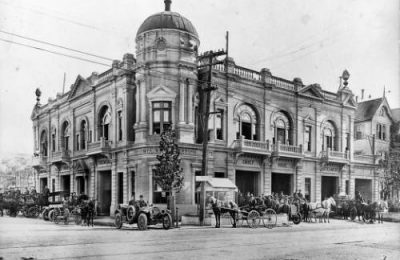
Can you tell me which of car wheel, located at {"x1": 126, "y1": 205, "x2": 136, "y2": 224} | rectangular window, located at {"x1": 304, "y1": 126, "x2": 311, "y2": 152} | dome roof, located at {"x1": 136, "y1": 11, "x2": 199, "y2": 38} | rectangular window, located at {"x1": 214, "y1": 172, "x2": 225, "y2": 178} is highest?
dome roof, located at {"x1": 136, "y1": 11, "x2": 199, "y2": 38}

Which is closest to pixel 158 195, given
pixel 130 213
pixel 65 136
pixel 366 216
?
pixel 130 213

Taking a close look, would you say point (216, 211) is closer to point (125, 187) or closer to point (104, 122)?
point (125, 187)

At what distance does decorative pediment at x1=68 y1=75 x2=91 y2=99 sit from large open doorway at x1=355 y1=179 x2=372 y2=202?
88.2 feet

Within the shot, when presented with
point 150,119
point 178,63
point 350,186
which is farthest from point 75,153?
point 350,186

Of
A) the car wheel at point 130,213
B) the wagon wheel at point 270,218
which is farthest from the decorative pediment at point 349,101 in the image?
the car wheel at point 130,213

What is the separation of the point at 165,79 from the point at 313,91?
1468cm

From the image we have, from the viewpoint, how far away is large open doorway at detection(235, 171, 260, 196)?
32719 mm

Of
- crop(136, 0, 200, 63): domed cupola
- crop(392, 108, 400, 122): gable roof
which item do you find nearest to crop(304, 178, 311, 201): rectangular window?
crop(136, 0, 200, 63): domed cupola

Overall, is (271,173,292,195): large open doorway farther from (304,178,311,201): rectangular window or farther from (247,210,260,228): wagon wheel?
(247,210,260,228): wagon wheel

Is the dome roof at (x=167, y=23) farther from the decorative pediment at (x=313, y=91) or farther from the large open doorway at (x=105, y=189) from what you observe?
the decorative pediment at (x=313, y=91)

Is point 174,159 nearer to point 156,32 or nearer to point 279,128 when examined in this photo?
point 156,32

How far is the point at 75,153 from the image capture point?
38.2 m

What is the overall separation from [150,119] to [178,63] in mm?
3961

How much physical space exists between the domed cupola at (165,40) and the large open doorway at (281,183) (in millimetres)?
12661
